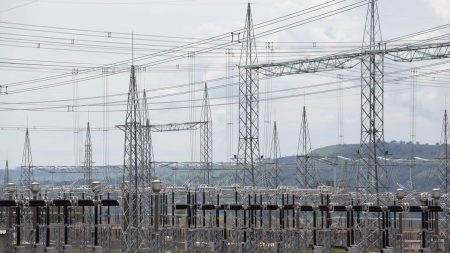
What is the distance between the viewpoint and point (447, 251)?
53938mm

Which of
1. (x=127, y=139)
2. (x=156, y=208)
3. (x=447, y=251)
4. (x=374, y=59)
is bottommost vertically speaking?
(x=447, y=251)

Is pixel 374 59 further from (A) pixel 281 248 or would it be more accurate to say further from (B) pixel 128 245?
(B) pixel 128 245

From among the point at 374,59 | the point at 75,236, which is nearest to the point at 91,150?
the point at 75,236

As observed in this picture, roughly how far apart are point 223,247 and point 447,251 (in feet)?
50.9

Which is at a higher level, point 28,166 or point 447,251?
point 28,166

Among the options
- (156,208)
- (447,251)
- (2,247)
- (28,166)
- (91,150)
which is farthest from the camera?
(91,150)

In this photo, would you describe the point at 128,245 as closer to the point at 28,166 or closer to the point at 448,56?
the point at 448,56

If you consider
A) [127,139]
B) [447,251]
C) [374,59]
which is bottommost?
[447,251]

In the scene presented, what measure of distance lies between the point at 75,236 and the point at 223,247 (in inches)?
549

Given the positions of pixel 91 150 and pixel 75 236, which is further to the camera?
pixel 91 150

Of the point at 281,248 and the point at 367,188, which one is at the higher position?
the point at 367,188

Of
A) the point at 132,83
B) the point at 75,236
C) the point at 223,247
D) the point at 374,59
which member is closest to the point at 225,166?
the point at 75,236

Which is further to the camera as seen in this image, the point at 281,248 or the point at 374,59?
the point at 281,248

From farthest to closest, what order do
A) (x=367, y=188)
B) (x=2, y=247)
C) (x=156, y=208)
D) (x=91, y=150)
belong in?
(x=91, y=150)
(x=367, y=188)
(x=2, y=247)
(x=156, y=208)
